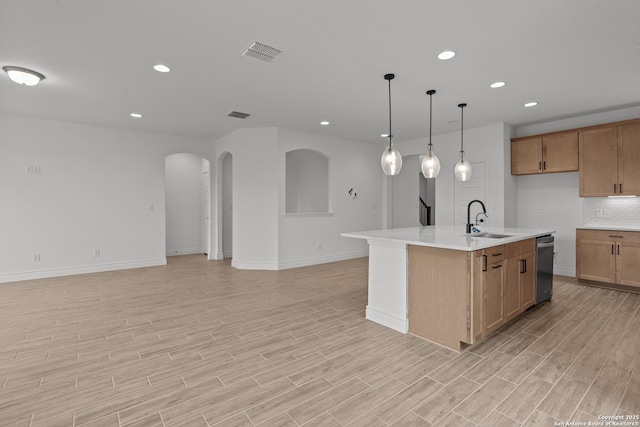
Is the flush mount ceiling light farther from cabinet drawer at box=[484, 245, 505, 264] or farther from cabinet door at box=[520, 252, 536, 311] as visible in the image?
cabinet door at box=[520, 252, 536, 311]

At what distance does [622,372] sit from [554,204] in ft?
12.8

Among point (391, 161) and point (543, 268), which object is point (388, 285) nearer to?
point (391, 161)

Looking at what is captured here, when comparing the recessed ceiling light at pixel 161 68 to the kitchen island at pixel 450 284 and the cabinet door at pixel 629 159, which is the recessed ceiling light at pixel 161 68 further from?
the cabinet door at pixel 629 159

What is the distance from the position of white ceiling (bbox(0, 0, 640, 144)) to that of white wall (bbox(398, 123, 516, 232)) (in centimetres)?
70

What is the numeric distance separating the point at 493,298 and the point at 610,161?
11.7 ft

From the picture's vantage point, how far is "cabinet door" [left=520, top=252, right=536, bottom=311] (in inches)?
134

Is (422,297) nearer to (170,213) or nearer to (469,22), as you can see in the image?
(469,22)

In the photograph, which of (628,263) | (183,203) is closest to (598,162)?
(628,263)

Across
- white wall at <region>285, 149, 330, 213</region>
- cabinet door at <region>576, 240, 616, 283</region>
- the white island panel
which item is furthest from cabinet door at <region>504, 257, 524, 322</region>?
white wall at <region>285, 149, 330, 213</region>

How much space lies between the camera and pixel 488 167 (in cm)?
582

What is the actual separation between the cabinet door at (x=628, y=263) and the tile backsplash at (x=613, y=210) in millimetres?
673

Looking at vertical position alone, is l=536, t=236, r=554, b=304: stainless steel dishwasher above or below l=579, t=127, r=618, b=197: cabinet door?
below

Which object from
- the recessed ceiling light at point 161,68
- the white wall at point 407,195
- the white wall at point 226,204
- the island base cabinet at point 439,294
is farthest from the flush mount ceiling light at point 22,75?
the white wall at point 407,195

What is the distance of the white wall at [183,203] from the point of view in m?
7.75
